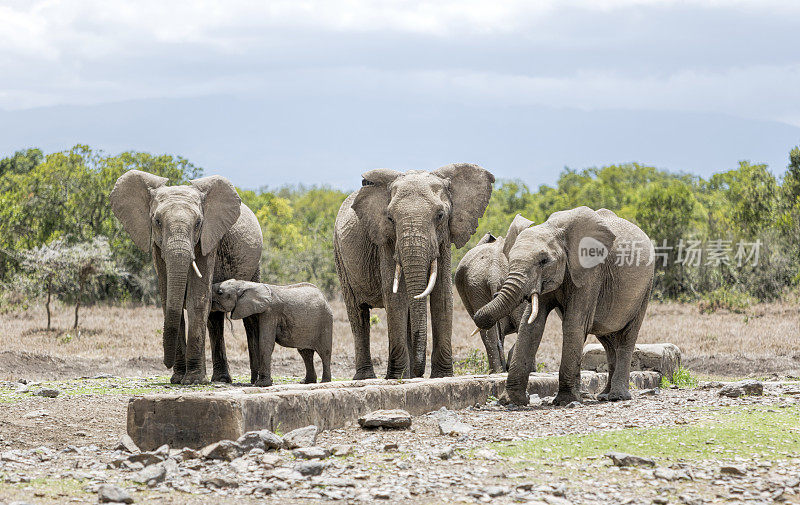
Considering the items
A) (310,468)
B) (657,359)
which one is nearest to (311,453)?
(310,468)

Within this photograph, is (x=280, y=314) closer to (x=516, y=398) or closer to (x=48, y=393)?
(x=48, y=393)

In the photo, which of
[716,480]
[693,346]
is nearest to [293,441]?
[716,480]

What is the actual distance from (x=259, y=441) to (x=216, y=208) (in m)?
7.55

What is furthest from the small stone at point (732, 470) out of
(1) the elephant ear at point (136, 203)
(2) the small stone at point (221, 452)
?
(1) the elephant ear at point (136, 203)

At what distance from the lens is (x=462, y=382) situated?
38.0 feet

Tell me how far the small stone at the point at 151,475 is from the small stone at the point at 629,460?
3373mm

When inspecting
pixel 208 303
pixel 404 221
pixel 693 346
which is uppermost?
pixel 404 221

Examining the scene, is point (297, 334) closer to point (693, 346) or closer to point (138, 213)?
point (138, 213)

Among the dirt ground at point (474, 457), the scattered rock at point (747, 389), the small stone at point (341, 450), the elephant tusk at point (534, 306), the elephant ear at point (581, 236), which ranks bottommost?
the scattered rock at point (747, 389)

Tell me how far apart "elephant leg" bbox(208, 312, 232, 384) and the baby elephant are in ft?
1.63

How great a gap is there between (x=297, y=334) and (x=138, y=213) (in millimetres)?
3015

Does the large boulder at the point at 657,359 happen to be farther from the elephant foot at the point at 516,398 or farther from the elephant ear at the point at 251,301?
the elephant ear at the point at 251,301

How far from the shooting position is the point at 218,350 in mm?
15758

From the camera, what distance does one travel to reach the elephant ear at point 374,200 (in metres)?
12.5
